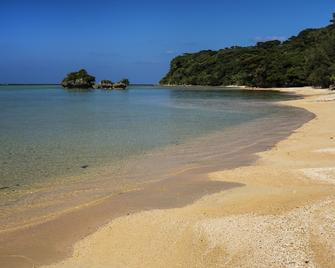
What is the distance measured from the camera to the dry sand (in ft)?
21.3

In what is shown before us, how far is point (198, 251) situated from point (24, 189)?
19.7 ft

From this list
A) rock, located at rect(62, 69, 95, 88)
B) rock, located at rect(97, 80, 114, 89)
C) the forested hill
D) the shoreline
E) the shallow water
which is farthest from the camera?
rock, located at rect(97, 80, 114, 89)

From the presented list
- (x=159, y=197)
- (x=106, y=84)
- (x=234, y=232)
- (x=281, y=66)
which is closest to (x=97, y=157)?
(x=159, y=197)

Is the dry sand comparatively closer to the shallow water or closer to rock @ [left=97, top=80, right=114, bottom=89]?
the shallow water

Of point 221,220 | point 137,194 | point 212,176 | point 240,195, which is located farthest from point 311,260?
point 212,176

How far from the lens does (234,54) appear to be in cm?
18812

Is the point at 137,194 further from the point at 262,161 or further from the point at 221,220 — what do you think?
the point at 262,161

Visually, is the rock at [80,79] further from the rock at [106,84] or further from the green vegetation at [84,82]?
the rock at [106,84]

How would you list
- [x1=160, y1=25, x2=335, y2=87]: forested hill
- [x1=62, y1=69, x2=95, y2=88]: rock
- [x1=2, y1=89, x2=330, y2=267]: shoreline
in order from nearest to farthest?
[x1=2, y1=89, x2=330, y2=267]: shoreline, [x1=160, y1=25, x2=335, y2=87]: forested hill, [x1=62, y1=69, x2=95, y2=88]: rock

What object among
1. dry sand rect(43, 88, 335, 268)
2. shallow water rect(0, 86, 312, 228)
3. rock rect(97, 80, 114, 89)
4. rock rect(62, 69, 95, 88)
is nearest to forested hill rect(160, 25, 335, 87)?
rock rect(97, 80, 114, 89)

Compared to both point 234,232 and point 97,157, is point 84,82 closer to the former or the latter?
point 97,157

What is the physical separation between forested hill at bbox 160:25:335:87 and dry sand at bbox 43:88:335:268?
236 ft

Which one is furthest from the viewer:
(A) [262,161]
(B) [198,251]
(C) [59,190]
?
(A) [262,161]

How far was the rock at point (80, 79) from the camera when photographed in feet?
456
